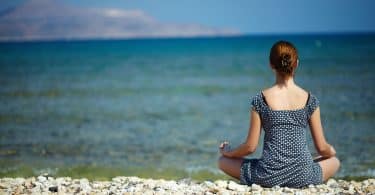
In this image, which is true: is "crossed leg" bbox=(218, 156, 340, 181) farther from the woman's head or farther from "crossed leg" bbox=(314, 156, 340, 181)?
the woman's head

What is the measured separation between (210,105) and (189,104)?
88cm

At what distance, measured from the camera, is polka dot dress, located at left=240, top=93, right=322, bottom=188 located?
594 cm

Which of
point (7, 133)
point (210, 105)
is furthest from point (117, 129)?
point (210, 105)

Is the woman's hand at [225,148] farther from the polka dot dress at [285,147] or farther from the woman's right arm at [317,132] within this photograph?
the woman's right arm at [317,132]

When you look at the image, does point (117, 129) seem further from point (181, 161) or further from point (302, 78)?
point (302, 78)

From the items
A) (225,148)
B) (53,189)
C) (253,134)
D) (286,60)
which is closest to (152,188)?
(225,148)

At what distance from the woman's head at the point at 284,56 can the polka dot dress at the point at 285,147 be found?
419mm

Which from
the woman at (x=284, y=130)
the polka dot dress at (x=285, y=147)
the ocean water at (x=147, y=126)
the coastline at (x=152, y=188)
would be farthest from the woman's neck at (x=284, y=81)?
the ocean water at (x=147, y=126)

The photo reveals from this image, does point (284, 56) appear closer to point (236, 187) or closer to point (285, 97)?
point (285, 97)

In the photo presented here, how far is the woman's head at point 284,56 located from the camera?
18.5ft

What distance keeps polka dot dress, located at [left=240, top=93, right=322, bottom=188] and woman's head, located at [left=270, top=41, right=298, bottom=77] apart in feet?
1.37

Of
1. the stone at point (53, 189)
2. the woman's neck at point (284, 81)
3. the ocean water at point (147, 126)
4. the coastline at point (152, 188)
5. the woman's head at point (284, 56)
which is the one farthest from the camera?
the ocean water at point (147, 126)

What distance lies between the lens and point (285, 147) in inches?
235

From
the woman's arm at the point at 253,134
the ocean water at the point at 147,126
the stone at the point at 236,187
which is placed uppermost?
the woman's arm at the point at 253,134
